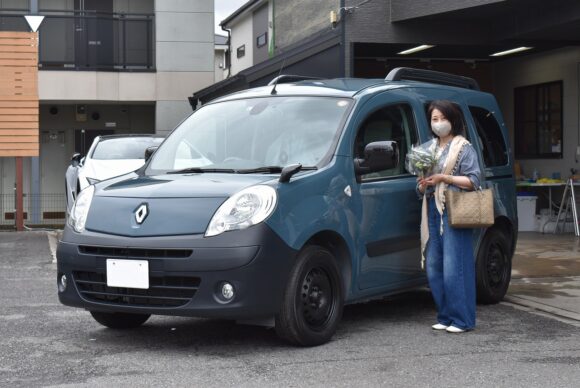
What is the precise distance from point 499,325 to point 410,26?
7476 mm

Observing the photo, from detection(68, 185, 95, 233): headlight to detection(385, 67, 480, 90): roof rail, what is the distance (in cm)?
266

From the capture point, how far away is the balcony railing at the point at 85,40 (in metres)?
20.9

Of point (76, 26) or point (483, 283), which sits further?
point (76, 26)

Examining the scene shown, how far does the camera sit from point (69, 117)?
2283cm

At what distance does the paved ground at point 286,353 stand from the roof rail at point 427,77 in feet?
6.53

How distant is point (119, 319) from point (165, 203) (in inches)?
49.4

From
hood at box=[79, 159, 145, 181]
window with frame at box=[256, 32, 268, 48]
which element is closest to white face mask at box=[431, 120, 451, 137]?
hood at box=[79, 159, 145, 181]

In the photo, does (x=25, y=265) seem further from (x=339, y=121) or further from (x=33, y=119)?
(x=33, y=119)

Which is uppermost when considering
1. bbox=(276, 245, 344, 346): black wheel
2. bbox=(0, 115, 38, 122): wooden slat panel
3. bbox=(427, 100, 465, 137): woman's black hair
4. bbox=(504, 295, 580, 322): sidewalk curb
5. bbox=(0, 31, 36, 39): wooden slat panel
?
bbox=(0, 31, 36, 39): wooden slat panel

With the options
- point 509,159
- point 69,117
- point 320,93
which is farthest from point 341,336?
point 69,117

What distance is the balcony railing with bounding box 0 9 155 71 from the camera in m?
20.9

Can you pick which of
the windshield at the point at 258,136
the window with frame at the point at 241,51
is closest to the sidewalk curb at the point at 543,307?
the windshield at the point at 258,136

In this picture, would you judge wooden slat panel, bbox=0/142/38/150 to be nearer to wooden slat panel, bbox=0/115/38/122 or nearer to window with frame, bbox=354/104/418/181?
wooden slat panel, bbox=0/115/38/122

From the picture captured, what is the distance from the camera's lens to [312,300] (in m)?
5.62
